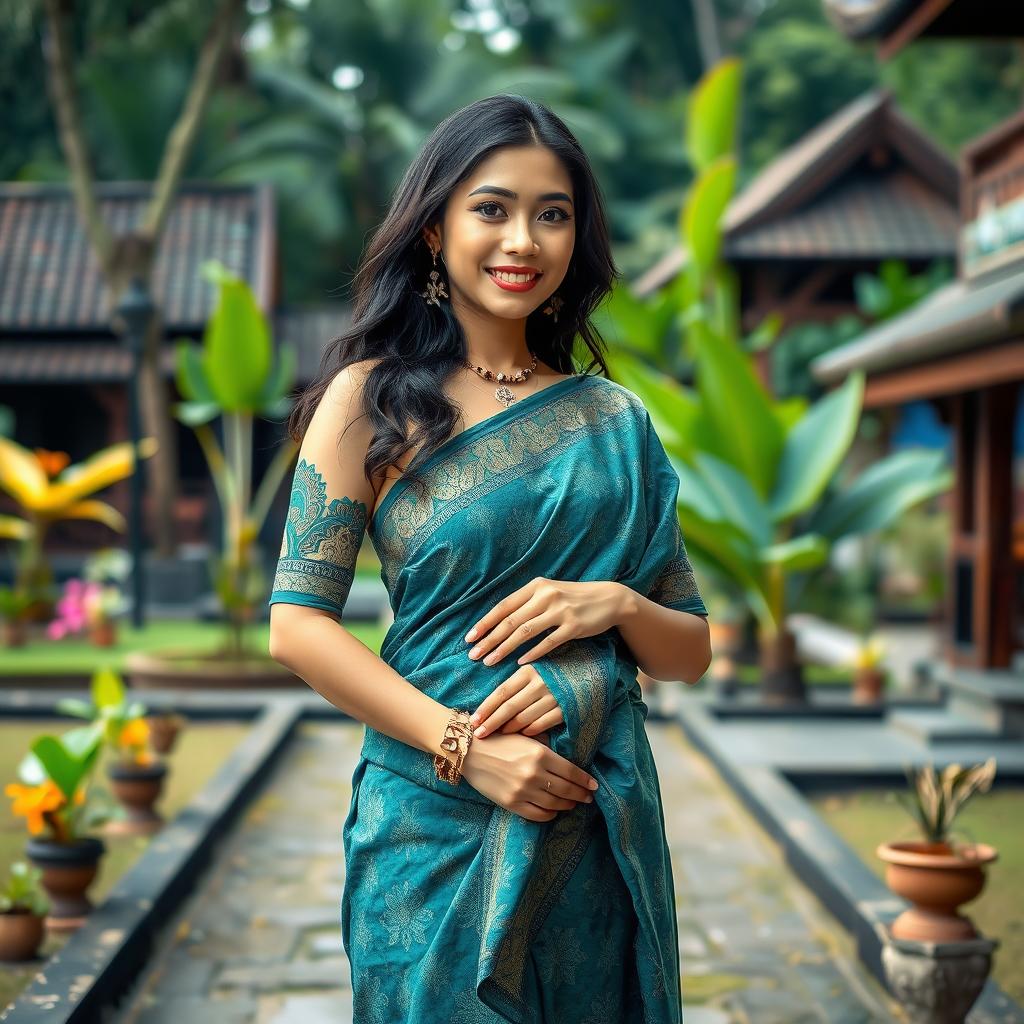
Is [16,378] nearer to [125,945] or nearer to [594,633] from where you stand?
[125,945]

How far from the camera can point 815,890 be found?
5109 mm

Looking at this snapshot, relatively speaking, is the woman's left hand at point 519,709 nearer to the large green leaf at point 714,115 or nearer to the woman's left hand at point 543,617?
the woman's left hand at point 543,617

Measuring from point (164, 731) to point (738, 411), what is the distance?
12.5 feet

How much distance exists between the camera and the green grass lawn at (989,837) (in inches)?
178

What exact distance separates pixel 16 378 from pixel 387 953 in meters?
14.7

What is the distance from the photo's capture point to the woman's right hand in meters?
1.92

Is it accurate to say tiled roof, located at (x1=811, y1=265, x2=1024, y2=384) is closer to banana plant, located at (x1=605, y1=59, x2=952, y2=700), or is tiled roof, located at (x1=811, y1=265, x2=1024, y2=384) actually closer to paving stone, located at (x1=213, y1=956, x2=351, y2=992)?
banana plant, located at (x1=605, y1=59, x2=952, y2=700)

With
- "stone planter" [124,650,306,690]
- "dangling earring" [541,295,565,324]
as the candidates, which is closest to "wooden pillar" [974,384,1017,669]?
"stone planter" [124,650,306,690]

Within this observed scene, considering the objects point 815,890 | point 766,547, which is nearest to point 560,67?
point 766,547

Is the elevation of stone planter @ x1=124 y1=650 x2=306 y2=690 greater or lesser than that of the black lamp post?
lesser

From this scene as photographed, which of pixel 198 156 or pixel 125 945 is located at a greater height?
pixel 198 156

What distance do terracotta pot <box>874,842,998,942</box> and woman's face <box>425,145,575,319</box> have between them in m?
2.25

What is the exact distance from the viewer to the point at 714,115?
34.6 ft

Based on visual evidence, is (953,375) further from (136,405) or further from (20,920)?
(136,405)
